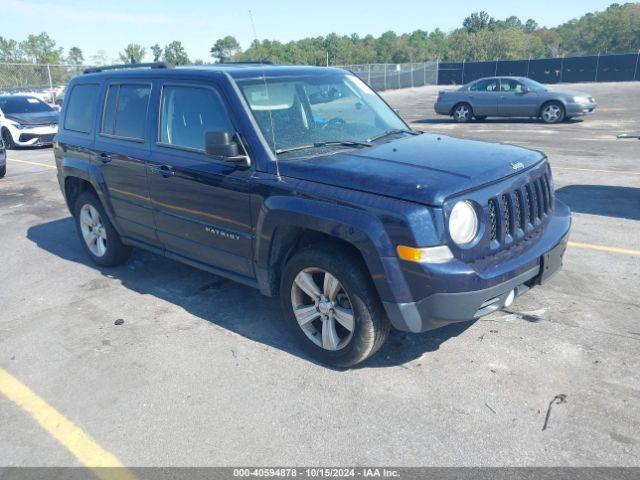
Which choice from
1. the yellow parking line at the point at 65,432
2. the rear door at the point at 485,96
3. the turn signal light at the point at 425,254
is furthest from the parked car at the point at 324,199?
the rear door at the point at 485,96

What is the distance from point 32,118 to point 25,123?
314mm

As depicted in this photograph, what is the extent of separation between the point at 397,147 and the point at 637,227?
3.94 m

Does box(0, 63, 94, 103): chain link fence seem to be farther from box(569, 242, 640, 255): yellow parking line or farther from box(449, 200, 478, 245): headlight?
box(449, 200, 478, 245): headlight

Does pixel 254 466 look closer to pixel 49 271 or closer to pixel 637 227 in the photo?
pixel 49 271

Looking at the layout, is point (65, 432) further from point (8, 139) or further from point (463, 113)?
point (463, 113)

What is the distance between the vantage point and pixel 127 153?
4.91 metres

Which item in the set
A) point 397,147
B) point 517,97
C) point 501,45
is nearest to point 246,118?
point 397,147

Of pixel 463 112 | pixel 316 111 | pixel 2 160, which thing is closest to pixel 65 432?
pixel 316 111

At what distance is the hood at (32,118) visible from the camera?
52.6ft

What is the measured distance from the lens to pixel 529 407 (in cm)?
325

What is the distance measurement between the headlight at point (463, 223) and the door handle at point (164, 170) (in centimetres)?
232

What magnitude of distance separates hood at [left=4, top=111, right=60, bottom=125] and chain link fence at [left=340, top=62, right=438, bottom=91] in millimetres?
21701

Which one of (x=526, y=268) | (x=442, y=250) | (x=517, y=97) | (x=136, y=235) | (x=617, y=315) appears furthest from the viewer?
(x=517, y=97)

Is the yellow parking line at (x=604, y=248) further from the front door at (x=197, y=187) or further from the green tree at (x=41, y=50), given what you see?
the green tree at (x=41, y=50)
